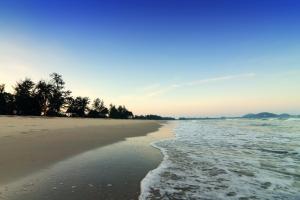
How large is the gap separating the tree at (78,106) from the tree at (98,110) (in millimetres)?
5668

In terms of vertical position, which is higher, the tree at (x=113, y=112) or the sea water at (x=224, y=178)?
the tree at (x=113, y=112)

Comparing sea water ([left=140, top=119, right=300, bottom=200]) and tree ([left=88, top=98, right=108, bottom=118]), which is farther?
tree ([left=88, top=98, right=108, bottom=118])

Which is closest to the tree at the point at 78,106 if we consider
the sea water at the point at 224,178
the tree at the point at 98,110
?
the tree at the point at 98,110

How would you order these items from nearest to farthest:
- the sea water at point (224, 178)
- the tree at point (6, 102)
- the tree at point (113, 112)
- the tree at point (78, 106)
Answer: the sea water at point (224, 178) < the tree at point (6, 102) < the tree at point (78, 106) < the tree at point (113, 112)

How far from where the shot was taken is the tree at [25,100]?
218 ft

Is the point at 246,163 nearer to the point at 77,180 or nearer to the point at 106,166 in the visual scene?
the point at 106,166

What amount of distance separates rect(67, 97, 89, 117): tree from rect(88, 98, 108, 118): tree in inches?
223

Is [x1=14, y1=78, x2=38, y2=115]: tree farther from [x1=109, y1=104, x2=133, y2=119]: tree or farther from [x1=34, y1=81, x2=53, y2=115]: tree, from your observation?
[x1=109, y1=104, x2=133, y2=119]: tree

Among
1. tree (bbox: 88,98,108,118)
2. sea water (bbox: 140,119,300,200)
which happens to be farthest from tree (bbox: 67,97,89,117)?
sea water (bbox: 140,119,300,200)

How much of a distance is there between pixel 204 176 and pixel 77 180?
3.74 metres

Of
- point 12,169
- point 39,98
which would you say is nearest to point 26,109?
point 39,98

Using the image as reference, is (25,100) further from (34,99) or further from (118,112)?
(118,112)

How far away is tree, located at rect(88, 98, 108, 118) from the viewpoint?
10843 centimetres

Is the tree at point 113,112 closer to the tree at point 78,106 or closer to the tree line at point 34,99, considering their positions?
the tree at point 78,106
